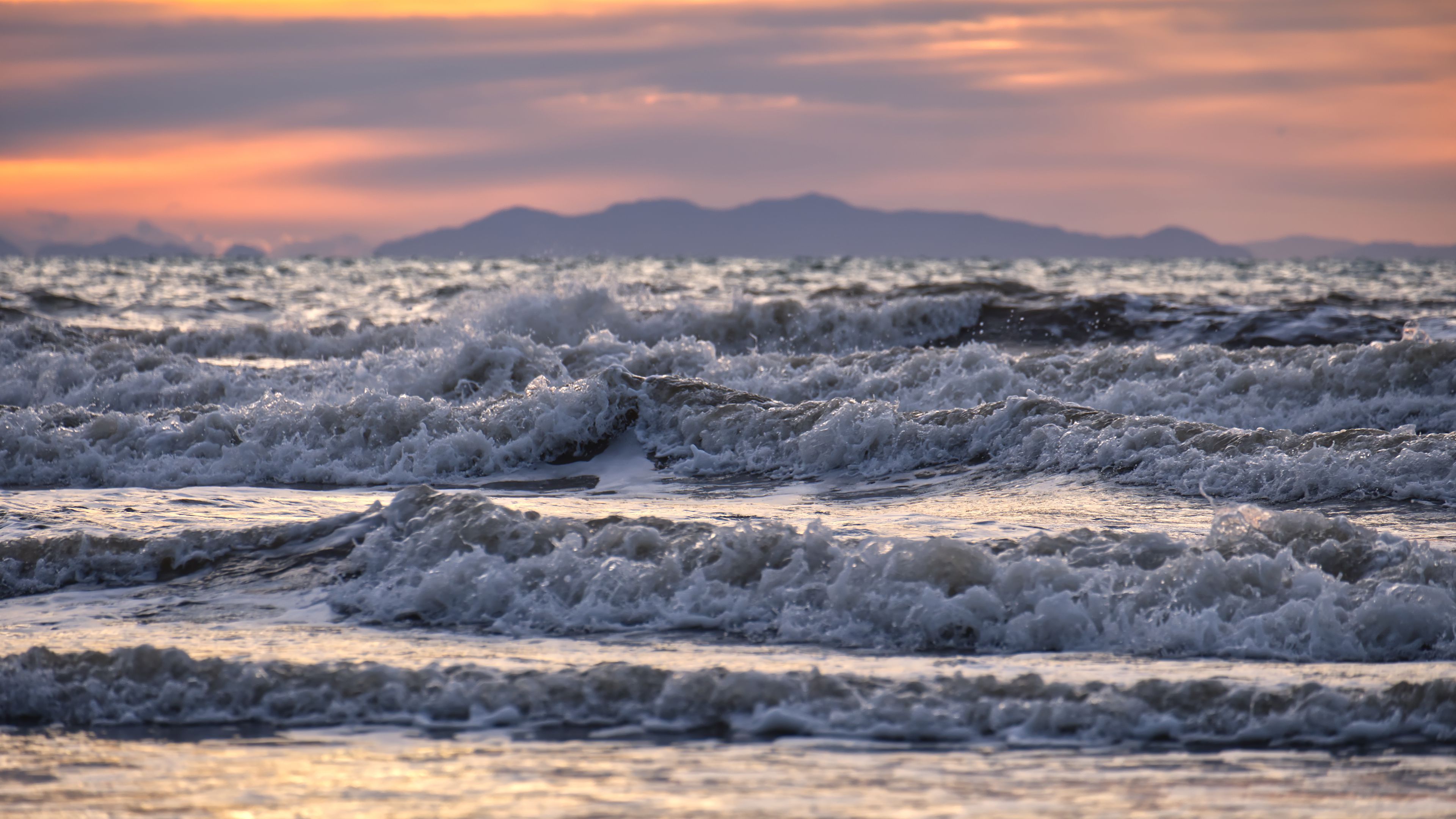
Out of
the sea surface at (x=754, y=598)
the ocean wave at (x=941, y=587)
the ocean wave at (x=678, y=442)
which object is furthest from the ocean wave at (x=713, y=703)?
the ocean wave at (x=678, y=442)

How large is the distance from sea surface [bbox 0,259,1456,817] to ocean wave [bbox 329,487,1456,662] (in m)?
0.02

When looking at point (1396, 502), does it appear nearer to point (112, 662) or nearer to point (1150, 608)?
point (1150, 608)

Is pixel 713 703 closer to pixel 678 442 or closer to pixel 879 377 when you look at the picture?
pixel 678 442

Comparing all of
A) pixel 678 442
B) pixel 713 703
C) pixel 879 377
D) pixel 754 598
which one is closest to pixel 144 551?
pixel 754 598

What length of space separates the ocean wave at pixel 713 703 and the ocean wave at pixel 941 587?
55 centimetres

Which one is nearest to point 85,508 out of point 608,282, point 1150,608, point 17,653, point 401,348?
point 17,653

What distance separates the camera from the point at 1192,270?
48.9m

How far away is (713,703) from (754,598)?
3.56 ft

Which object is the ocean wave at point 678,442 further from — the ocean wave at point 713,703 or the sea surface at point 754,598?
the ocean wave at point 713,703

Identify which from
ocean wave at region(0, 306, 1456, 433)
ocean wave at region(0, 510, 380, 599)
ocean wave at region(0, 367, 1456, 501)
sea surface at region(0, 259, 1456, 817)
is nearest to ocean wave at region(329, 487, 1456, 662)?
sea surface at region(0, 259, 1456, 817)

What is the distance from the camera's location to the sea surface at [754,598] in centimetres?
360

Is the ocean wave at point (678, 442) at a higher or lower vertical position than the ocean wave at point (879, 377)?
lower

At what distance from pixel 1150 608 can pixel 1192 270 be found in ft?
157

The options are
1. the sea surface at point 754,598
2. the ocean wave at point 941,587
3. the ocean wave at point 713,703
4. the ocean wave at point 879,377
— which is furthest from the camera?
the ocean wave at point 879,377
